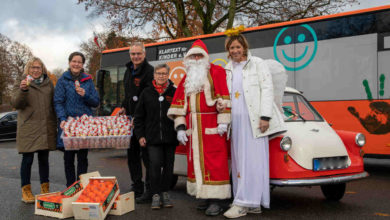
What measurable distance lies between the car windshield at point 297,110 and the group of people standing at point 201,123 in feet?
2.93

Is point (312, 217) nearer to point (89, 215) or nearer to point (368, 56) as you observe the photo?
point (89, 215)

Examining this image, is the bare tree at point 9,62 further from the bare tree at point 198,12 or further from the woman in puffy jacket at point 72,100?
the woman in puffy jacket at point 72,100

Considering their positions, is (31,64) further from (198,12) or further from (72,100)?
(198,12)

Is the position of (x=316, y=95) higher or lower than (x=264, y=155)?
higher

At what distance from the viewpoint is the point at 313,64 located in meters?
8.77

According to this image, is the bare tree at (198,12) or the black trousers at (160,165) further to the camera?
the bare tree at (198,12)

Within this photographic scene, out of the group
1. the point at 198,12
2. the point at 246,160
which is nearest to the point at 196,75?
the point at 246,160

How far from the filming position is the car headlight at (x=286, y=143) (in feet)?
15.8

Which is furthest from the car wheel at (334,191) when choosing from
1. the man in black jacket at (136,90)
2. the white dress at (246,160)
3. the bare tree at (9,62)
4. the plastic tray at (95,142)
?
the bare tree at (9,62)

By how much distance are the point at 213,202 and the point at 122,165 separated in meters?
5.55

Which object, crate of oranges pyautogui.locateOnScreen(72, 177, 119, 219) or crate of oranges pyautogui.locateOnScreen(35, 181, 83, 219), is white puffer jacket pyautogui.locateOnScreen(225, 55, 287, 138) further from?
crate of oranges pyautogui.locateOnScreen(35, 181, 83, 219)

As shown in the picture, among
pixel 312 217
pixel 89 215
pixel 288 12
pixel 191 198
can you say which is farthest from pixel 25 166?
pixel 288 12

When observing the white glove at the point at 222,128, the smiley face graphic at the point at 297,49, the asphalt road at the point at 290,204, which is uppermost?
the smiley face graphic at the point at 297,49

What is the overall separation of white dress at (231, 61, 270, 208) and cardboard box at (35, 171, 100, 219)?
196 cm
